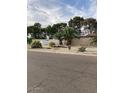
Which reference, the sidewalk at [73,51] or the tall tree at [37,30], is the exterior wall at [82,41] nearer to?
the sidewalk at [73,51]

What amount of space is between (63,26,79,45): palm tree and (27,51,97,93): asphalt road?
135 millimetres

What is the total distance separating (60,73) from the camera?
172 cm

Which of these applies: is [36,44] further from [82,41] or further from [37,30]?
[82,41]

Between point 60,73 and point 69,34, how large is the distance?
33cm

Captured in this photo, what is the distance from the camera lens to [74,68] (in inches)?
66.9

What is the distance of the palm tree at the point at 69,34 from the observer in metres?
1.67

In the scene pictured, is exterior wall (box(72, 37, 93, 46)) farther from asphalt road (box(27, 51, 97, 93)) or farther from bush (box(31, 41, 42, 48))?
bush (box(31, 41, 42, 48))

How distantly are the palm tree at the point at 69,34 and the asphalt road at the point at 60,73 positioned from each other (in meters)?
0.13

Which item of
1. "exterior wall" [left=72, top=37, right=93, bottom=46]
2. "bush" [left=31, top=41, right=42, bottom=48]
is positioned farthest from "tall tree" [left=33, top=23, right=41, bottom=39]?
"exterior wall" [left=72, top=37, right=93, bottom=46]

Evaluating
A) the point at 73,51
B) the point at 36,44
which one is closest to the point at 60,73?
the point at 73,51

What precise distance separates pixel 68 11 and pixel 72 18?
7 centimetres
